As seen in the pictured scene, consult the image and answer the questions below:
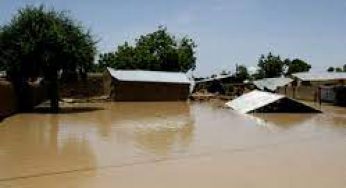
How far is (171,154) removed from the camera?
1151 cm

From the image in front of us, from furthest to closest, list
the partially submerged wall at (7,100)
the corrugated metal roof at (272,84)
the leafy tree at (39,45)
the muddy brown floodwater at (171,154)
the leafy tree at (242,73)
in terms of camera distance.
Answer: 1. the leafy tree at (242,73)
2. the corrugated metal roof at (272,84)
3. the leafy tree at (39,45)
4. the partially submerged wall at (7,100)
5. the muddy brown floodwater at (171,154)

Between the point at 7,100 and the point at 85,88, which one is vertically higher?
the point at 85,88

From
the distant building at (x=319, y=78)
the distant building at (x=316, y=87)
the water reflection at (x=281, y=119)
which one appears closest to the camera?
the water reflection at (x=281, y=119)

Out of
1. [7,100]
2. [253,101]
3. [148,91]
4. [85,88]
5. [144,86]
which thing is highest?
[144,86]

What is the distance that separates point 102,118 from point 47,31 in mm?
5908

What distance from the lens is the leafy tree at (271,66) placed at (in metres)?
63.2

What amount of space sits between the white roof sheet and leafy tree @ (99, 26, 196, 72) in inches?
814

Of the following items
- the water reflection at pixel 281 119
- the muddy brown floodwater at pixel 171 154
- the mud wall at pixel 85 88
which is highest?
the mud wall at pixel 85 88

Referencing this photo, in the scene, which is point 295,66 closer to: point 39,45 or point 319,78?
point 319,78

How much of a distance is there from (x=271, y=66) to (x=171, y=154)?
53534 millimetres

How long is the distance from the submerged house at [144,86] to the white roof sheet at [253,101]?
27.9 feet

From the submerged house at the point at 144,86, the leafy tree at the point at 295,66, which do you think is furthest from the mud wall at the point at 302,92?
the leafy tree at the point at 295,66

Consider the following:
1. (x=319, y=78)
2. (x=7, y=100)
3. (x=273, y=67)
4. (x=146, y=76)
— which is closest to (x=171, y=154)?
(x=7, y=100)

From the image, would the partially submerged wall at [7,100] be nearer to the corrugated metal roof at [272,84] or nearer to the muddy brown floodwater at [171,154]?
the muddy brown floodwater at [171,154]
